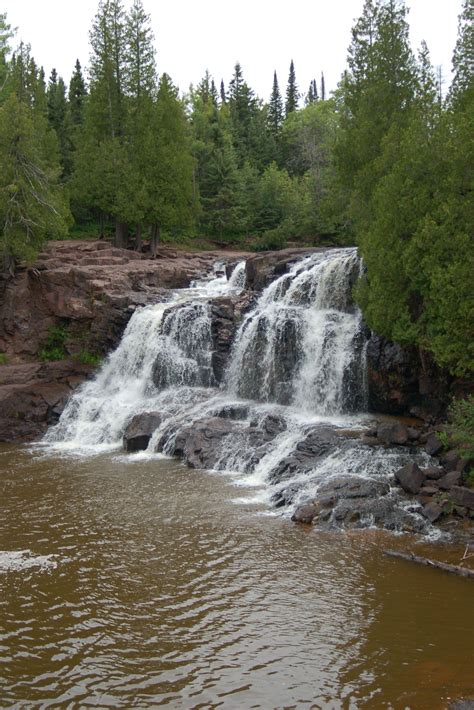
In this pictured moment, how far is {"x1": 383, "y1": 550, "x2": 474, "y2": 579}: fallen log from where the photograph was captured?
1102 centimetres

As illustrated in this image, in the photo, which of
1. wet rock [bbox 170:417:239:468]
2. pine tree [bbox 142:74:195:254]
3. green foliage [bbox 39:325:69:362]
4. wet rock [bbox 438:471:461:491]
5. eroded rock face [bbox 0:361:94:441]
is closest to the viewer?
wet rock [bbox 438:471:461:491]

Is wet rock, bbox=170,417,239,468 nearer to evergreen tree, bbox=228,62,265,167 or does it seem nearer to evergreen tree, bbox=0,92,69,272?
evergreen tree, bbox=0,92,69,272

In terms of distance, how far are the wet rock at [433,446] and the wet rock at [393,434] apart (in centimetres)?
72

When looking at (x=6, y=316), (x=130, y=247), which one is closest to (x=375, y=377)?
(x=6, y=316)

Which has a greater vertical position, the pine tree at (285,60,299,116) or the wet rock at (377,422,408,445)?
the pine tree at (285,60,299,116)

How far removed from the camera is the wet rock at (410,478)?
1457 cm

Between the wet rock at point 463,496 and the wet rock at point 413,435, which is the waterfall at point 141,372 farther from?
the wet rock at point 463,496

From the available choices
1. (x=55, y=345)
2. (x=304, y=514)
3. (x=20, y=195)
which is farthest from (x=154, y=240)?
(x=304, y=514)

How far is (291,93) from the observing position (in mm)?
86500

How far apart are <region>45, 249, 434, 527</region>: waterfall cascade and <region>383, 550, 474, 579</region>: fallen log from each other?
307 cm

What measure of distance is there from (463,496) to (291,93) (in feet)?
270

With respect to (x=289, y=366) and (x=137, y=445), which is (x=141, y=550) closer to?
(x=137, y=445)

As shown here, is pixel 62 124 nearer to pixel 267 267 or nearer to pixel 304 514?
pixel 267 267

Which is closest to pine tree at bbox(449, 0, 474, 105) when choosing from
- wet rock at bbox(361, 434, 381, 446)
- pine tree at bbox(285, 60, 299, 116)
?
wet rock at bbox(361, 434, 381, 446)
